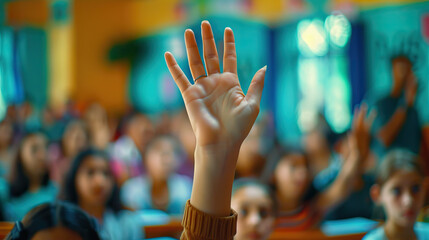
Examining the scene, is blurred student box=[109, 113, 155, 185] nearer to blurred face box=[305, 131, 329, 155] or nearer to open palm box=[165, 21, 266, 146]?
blurred face box=[305, 131, 329, 155]

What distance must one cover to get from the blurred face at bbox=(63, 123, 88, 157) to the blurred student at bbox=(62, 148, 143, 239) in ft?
4.52

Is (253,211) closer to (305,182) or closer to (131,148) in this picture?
(305,182)

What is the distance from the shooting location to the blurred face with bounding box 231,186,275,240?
177 cm

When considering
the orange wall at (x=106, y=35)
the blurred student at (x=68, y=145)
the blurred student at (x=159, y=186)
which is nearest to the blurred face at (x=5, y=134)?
the blurred student at (x=68, y=145)

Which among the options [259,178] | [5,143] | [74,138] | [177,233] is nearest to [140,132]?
[74,138]

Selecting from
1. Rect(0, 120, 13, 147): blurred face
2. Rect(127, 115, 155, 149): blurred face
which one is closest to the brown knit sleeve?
Rect(127, 115, 155, 149): blurred face

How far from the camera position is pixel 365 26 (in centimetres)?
571

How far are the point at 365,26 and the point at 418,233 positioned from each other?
14.6 ft

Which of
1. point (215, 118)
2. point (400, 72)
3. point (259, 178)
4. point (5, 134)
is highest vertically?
point (215, 118)

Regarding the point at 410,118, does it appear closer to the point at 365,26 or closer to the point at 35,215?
the point at 35,215

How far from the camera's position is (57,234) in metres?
1.21

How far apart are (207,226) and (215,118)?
24 centimetres

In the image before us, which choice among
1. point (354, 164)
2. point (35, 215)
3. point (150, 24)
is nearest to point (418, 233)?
point (354, 164)

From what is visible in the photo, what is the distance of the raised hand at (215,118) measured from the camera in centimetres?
103
